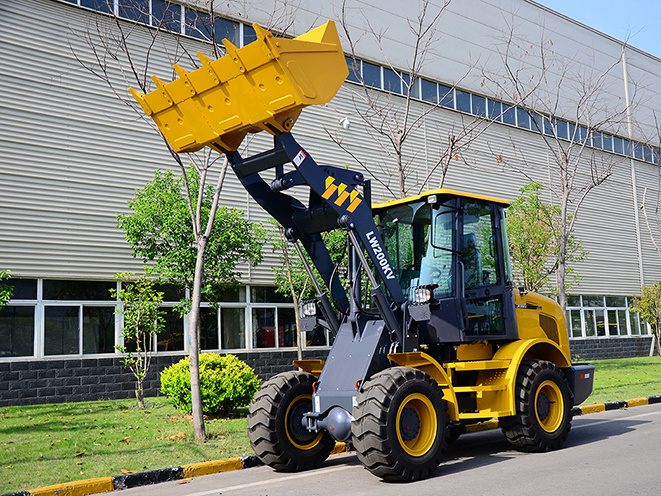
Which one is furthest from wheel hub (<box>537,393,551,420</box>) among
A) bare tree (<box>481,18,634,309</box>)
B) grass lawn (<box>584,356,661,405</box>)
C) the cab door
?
bare tree (<box>481,18,634,309</box>)

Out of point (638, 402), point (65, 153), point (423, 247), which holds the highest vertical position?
point (65, 153)

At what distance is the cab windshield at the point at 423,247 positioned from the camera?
7.80 m

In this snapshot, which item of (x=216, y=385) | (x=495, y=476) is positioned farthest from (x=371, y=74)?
(x=495, y=476)

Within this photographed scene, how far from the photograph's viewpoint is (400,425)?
6484 mm

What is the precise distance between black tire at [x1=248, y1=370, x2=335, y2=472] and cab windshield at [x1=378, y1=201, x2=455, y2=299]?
5.77 feet

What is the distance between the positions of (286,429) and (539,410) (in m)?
3.21

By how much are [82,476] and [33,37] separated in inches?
505

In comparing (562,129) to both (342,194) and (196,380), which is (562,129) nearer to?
(196,380)

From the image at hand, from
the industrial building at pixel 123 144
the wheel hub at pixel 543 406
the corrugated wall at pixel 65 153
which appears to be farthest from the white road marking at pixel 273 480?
the corrugated wall at pixel 65 153

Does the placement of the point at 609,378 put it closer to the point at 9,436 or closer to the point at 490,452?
the point at 490,452

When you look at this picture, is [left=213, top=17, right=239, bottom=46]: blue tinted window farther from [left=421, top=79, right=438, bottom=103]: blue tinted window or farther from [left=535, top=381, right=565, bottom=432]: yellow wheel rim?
[left=535, top=381, right=565, bottom=432]: yellow wheel rim

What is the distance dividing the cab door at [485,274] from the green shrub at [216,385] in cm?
515

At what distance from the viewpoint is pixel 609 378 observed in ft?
59.8

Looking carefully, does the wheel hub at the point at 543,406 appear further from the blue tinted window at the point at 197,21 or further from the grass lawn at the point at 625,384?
the blue tinted window at the point at 197,21
